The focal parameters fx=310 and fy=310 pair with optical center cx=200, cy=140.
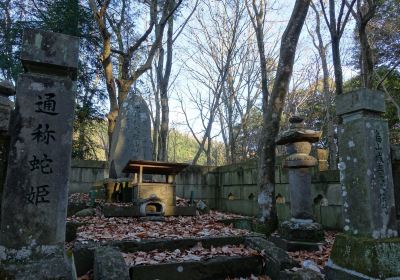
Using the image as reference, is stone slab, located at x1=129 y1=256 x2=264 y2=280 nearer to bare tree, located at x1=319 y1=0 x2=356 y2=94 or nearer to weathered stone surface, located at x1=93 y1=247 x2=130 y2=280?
weathered stone surface, located at x1=93 y1=247 x2=130 y2=280

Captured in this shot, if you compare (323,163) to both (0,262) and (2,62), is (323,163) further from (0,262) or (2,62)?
(2,62)

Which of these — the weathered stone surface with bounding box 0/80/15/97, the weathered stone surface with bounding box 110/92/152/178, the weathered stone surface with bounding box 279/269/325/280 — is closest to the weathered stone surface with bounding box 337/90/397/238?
the weathered stone surface with bounding box 279/269/325/280

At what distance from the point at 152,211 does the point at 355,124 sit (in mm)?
5890

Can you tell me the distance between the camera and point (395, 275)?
11.7 ft

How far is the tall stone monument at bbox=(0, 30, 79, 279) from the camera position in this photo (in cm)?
295

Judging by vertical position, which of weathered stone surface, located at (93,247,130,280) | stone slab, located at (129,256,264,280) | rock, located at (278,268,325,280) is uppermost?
weathered stone surface, located at (93,247,130,280)

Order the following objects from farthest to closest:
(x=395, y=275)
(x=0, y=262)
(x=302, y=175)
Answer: (x=302, y=175)
(x=395, y=275)
(x=0, y=262)

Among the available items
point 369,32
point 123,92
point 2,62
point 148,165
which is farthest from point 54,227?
point 369,32

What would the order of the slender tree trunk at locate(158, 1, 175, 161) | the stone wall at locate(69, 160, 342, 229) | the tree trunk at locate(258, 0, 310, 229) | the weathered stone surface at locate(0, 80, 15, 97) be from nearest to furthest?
the weathered stone surface at locate(0, 80, 15, 97) < the tree trunk at locate(258, 0, 310, 229) < the stone wall at locate(69, 160, 342, 229) < the slender tree trunk at locate(158, 1, 175, 161)

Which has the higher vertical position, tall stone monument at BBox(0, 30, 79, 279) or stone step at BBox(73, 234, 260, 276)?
tall stone monument at BBox(0, 30, 79, 279)

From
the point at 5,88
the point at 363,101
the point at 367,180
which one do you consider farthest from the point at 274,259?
the point at 5,88

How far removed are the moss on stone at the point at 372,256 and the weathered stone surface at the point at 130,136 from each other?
8.00 m

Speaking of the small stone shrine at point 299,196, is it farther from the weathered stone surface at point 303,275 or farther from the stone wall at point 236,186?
the weathered stone surface at point 303,275

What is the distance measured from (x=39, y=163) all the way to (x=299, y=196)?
491 centimetres
